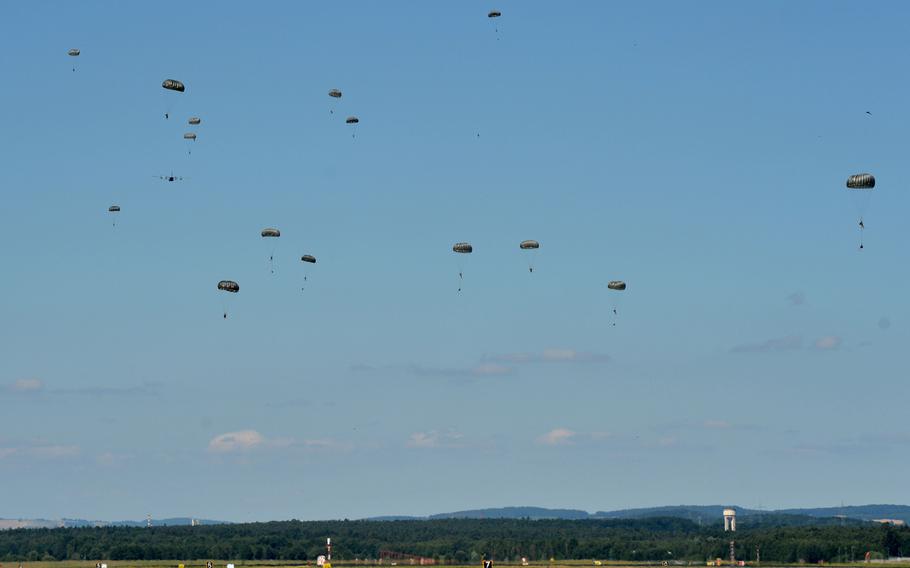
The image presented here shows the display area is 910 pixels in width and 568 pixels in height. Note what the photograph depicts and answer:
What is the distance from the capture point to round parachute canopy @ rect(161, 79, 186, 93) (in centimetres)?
15912

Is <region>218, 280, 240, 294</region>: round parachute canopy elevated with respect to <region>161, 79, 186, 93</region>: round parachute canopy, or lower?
lower

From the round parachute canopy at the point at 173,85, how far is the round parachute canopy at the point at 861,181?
7505cm

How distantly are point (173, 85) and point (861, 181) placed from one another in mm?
76801

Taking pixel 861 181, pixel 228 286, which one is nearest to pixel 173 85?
pixel 228 286

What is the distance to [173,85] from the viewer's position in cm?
16025

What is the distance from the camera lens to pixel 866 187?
140 meters

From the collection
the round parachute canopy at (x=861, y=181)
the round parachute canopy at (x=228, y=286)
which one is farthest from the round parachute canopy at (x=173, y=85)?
the round parachute canopy at (x=861, y=181)

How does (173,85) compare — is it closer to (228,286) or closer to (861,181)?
(228,286)

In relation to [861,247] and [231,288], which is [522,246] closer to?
[231,288]

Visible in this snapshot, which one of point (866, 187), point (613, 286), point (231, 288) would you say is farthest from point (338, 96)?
point (866, 187)

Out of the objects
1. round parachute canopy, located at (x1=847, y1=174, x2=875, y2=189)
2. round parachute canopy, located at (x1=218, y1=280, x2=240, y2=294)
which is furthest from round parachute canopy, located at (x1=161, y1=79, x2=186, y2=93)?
round parachute canopy, located at (x1=847, y1=174, x2=875, y2=189)

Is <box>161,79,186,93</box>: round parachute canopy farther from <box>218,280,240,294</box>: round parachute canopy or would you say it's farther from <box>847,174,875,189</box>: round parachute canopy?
<box>847,174,875,189</box>: round parachute canopy

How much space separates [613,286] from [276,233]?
44.4 metres

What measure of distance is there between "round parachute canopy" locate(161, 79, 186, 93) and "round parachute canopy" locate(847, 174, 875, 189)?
7505 cm
